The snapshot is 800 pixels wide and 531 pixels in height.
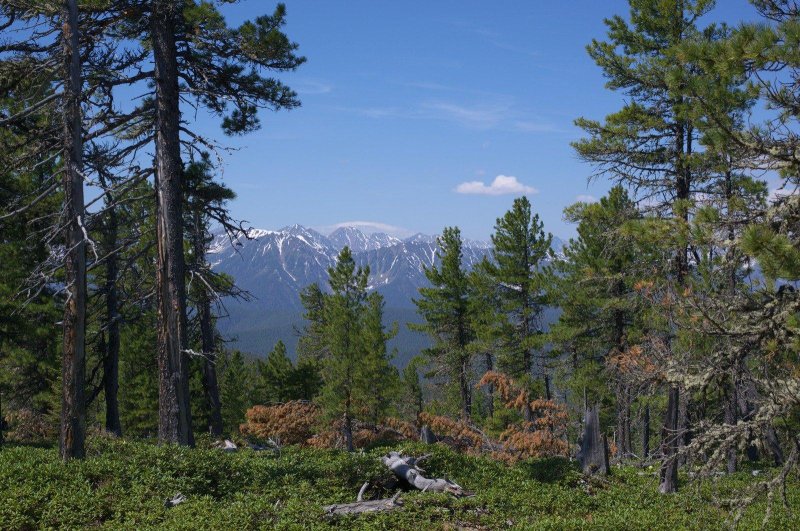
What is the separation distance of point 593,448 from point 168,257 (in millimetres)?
11053

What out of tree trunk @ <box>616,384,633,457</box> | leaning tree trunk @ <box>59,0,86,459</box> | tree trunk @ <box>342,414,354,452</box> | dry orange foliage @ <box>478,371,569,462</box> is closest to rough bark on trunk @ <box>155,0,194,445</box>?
leaning tree trunk @ <box>59,0,86,459</box>

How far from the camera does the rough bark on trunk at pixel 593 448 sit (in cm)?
1469

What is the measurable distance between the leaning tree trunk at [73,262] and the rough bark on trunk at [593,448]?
11307 mm

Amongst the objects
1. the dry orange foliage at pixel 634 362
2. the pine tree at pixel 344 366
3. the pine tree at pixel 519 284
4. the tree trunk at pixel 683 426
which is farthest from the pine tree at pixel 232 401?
the tree trunk at pixel 683 426

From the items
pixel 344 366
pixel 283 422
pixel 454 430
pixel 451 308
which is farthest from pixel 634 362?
pixel 283 422

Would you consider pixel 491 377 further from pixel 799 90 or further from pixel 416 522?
pixel 799 90

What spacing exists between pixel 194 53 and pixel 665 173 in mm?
10270

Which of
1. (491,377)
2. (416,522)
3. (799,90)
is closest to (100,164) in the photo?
(416,522)

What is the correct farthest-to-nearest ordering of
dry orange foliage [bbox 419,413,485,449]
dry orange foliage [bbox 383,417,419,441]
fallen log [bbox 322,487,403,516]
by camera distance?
1. dry orange foliage [bbox 383,417,419,441]
2. dry orange foliage [bbox 419,413,485,449]
3. fallen log [bbox 322,487,403,516]

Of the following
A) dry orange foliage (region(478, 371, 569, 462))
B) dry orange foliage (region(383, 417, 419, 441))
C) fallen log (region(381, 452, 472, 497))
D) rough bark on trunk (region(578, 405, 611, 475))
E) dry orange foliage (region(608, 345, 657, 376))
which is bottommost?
dry orange foliage (region(383, 417, 419, 441))

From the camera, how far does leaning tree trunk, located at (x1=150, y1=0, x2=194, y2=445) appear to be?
10375 mm

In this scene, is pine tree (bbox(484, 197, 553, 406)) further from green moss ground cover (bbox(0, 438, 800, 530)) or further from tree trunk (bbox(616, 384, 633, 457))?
green moss ground cover (bbox(0, 438, 800, 530))

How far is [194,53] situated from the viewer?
37.4ft

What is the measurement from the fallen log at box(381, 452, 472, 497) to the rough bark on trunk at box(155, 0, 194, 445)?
12.3ft
